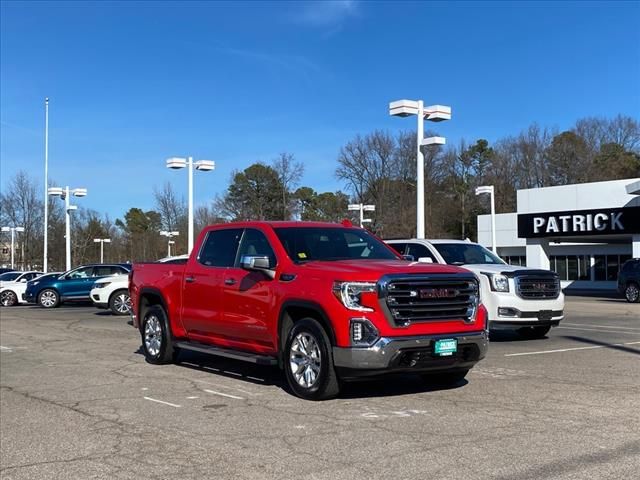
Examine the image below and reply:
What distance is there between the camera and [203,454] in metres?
6.02

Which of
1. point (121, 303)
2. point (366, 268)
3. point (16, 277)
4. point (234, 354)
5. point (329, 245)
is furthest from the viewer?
point (16, 277)

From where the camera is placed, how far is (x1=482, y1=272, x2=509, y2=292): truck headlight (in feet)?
42.6

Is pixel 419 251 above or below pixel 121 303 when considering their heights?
above

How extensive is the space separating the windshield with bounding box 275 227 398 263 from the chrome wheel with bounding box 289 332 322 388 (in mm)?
981

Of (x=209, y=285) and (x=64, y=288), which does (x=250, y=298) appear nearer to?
(x=209, y=285)

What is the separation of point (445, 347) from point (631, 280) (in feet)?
74.0

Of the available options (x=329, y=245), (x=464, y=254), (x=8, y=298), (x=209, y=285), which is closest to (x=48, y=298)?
(x=8, y=298)

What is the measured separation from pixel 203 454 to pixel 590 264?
1624 inches

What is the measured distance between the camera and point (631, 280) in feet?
91.0

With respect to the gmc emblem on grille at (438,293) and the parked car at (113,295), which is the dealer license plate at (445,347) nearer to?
the gmc emblem on grille at (438,293)

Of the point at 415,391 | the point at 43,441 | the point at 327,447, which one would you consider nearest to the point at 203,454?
the point at 327,447

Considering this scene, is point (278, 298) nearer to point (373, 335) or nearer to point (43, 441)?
point (373, 335)

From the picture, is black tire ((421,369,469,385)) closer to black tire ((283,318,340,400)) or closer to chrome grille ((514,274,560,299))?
black tire ((283,318,340,400))

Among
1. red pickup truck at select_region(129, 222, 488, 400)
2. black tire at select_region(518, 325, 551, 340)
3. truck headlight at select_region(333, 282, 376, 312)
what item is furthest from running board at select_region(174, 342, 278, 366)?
black tire at select_region(518, 325, 551, 340)
